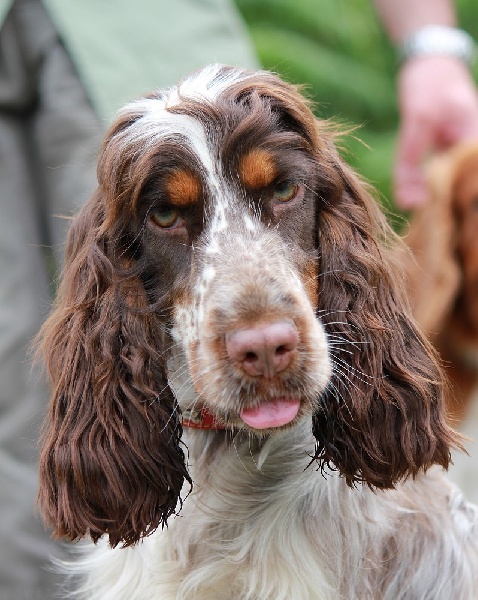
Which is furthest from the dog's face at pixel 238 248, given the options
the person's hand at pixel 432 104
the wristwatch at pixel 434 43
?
the wristwatch at pixel 434 43

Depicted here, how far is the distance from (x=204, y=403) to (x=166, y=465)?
23cm

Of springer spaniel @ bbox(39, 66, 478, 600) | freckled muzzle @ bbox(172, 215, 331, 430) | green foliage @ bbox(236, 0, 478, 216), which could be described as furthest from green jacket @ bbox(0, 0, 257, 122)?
green foliage @ bbox(236, 0, 478, 216)

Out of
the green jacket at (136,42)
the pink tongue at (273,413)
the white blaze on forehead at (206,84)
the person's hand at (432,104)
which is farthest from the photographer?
the person's hand at (432,104)

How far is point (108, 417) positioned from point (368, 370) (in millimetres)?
807

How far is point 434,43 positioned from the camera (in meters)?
5.44

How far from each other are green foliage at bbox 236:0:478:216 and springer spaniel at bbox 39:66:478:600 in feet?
16.7

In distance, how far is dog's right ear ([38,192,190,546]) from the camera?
9.43ft

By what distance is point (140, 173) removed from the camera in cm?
A: 282

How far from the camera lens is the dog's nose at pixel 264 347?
8.32 ft

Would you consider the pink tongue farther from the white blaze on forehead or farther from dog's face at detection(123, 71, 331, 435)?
the white blaze on forehead

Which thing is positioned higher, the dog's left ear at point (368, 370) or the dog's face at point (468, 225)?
the dog's left ear at point (368, 370)

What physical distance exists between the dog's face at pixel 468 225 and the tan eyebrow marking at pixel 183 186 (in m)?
3.37

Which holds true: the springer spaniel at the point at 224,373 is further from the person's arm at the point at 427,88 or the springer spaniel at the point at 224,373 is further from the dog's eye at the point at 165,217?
the person's arm at the point at 427,88

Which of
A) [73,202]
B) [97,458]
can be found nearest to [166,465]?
[97,458]
